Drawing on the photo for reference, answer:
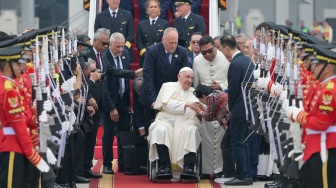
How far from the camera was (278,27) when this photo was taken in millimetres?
16969

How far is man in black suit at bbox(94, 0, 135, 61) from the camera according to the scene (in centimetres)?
2194

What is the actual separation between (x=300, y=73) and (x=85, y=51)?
4.61 metres

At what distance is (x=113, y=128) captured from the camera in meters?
20.0

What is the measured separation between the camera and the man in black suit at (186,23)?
2167cm

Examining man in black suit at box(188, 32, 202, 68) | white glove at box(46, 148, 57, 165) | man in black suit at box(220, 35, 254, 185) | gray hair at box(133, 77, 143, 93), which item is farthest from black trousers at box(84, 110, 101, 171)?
white glove at box(46, 148, 57, 165)

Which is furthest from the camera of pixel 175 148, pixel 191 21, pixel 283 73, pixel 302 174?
pixel 191 21

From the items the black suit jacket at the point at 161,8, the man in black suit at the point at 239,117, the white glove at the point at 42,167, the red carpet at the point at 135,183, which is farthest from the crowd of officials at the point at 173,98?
the white glove at the point at 42,167

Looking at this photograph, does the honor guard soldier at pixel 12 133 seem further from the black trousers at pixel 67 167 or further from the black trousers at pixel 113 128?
the black trousers at pixel 113 128

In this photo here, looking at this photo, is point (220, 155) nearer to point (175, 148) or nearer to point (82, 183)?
point (175, 148)

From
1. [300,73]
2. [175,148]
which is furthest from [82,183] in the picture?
[300,73]

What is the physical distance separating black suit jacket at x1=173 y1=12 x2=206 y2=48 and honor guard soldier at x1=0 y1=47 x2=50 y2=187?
7.68 meters

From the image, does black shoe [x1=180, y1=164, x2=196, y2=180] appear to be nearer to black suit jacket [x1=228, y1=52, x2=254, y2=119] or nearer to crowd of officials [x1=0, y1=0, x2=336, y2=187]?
crowd of officials [x1=0, y1=0, x2=336, y2=187]

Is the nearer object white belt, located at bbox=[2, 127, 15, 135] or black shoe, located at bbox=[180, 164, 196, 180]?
white belt, located at bbox=[2, 127, 15, 135]

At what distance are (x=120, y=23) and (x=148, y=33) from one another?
0.67 m
